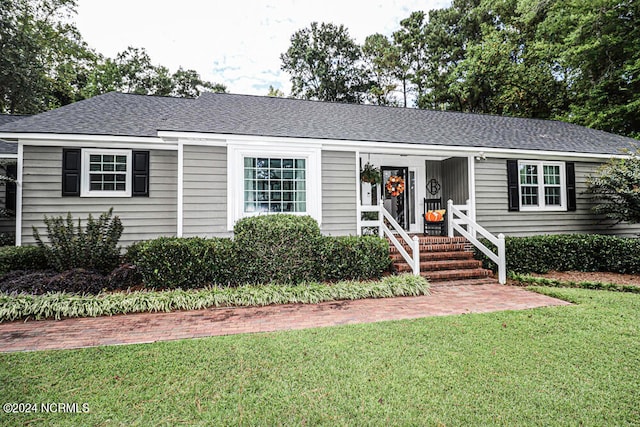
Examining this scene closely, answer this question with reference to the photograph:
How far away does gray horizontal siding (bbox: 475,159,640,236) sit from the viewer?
30.0 feet

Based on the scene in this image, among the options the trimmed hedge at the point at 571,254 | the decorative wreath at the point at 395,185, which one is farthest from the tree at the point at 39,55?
the trimmed hedge at the point at 571,254

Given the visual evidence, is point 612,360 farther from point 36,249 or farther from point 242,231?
point 36,249

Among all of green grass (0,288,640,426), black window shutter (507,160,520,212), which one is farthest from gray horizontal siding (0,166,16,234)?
black window shutter (507,160,520,212)

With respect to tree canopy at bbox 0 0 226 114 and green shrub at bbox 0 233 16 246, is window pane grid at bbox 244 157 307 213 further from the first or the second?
tree canopy at bbox 0 0 226 114

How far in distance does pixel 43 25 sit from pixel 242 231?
2286 cm

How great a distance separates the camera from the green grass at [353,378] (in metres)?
2.34

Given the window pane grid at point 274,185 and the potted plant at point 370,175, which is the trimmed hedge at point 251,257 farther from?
the potted plant at point 370,175

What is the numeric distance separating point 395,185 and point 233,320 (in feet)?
23.1

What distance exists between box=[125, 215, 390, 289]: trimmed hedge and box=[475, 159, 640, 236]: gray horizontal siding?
4989 millimetres

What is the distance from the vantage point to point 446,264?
7.34 meters

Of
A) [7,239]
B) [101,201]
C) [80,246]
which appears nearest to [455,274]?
[80,246]

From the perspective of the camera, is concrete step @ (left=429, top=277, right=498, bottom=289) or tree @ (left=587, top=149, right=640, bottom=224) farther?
tree @ (left=587, top=149, right=640, bottom=224)

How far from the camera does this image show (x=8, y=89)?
52.1ft

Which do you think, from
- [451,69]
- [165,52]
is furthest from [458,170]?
[165,52]
